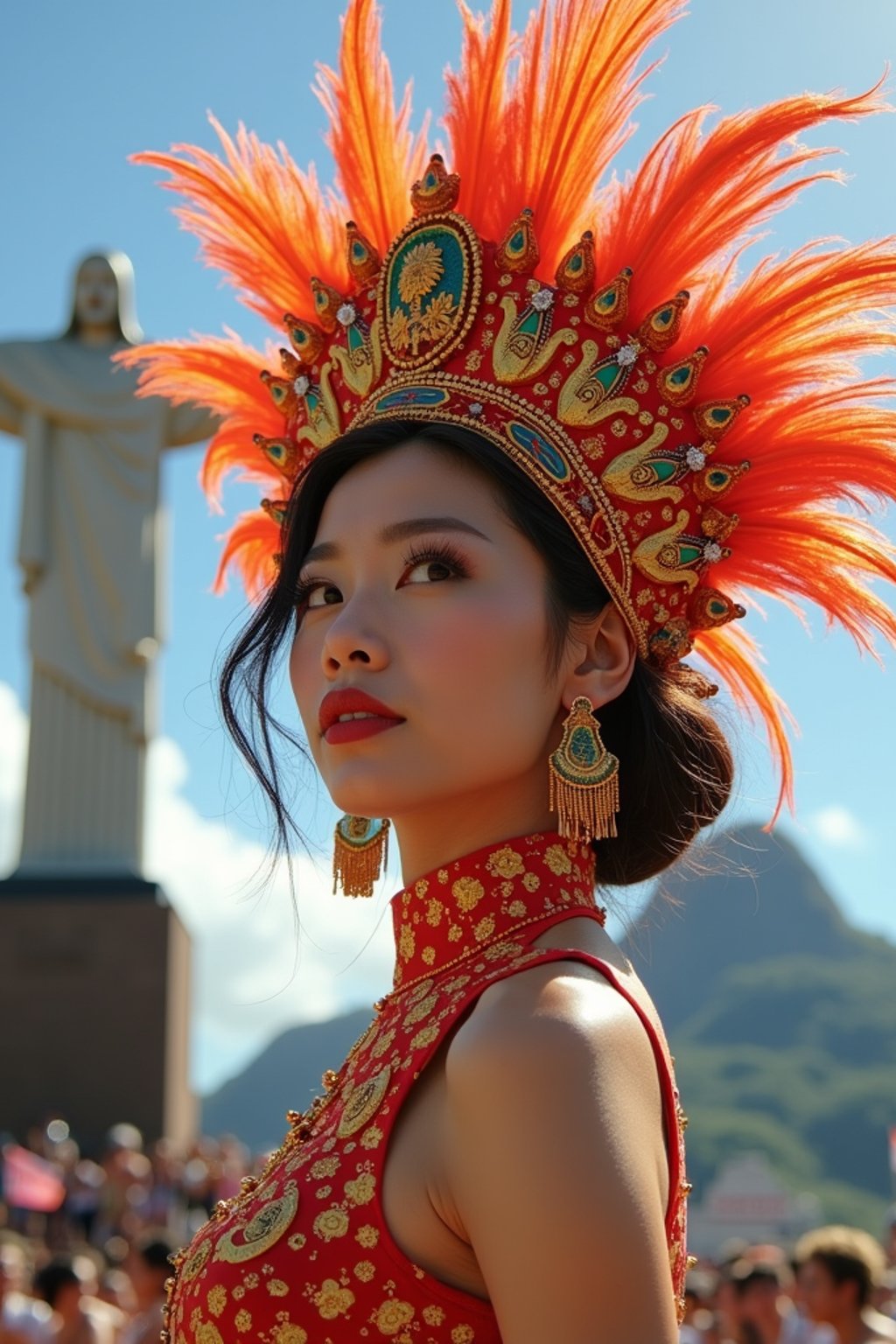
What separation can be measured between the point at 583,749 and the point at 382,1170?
0.48m

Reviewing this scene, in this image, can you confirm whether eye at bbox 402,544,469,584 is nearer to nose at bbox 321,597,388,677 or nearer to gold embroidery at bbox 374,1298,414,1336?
nose at bbox 321,597,388,677

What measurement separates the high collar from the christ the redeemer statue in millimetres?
11754

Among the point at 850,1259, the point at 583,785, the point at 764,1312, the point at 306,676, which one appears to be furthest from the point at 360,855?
the point at 764,1312

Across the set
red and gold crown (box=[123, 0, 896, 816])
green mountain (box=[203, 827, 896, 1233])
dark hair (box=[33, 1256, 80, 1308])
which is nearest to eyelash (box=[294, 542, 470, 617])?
red and gold crown (box=[123, 0, 896, 816])

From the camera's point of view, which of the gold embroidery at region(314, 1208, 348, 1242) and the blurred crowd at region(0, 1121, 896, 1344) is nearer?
the gold embroidery at region(314, 1208, 348, 1242)

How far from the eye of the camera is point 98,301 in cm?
1418

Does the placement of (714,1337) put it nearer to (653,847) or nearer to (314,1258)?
(653,847)

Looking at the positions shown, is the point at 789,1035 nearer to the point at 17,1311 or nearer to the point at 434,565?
the point at 17,1311

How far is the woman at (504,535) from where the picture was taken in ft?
5.35

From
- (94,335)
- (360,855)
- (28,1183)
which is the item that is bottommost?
(28,1183)

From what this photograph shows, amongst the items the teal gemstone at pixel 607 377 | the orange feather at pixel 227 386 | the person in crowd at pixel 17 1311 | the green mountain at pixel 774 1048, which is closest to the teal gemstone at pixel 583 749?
the teal gemstone at pixel 607 377

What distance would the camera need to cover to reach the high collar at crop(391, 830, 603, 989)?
183 cm

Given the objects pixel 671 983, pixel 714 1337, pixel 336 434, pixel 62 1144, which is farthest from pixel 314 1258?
pixel 671 983

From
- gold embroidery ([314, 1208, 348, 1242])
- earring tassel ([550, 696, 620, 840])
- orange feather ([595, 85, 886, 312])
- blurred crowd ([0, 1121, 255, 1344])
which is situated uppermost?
orange feather ([595, 85, 886, 312])
